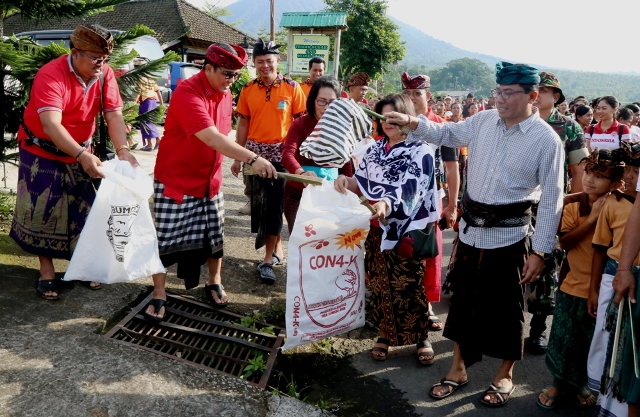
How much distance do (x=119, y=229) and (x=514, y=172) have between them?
2.28 metres

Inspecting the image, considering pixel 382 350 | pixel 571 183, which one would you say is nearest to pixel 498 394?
pixel 382 350

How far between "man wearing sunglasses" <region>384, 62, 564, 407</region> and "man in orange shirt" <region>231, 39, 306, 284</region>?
65.6 inches

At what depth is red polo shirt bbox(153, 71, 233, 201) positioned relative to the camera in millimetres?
3156

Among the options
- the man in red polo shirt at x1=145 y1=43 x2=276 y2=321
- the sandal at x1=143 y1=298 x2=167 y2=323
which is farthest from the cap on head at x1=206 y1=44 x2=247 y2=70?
the sandal at x1=143 y1=298 x2=167 y2=323

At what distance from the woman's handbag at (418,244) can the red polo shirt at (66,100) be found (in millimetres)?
2171

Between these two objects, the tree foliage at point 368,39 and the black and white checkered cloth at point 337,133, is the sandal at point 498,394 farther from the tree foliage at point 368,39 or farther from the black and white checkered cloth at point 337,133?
the tree foliage at point 368,39

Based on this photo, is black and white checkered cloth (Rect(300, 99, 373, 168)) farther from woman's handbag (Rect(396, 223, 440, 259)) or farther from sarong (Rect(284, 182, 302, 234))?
sarong (Rect(284, 182, 302, 234))

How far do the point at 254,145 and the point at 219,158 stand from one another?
3.47ft

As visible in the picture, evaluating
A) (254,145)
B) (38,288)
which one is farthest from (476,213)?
(38,288)

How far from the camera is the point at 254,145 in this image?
14.7ft

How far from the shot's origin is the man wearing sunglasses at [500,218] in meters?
2.69

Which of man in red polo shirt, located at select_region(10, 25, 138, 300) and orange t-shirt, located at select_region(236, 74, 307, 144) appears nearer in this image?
man in red polo shirt, located at select_region(10, 25, 138, 300)

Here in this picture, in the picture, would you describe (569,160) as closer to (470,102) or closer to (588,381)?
(588,381)

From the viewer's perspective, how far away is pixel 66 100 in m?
3.19
